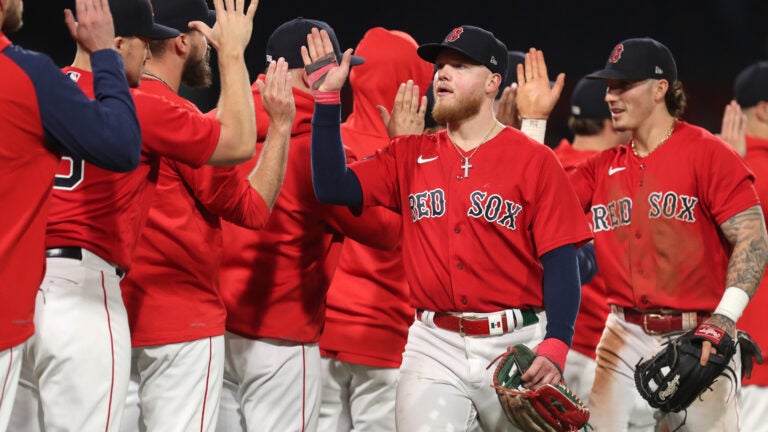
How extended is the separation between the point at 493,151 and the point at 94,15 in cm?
166

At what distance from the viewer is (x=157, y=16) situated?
164 inches

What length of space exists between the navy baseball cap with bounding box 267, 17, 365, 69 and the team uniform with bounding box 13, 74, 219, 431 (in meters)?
0.92

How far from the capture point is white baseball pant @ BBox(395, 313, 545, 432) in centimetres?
387

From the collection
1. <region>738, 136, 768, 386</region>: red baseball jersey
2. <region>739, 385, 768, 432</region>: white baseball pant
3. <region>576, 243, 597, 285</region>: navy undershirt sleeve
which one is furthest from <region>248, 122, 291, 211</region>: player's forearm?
<region>739, 385, 768, 432</region>: white baseball pant

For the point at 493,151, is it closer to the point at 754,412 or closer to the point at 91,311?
the point at 91,311

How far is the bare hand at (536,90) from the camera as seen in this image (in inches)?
188

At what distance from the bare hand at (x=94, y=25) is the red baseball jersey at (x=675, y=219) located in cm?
257

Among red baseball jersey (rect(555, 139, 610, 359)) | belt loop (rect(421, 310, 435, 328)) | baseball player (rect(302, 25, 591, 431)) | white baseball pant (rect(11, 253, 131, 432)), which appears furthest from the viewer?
red baseball jersey (rect(555, 139, 610, 359))

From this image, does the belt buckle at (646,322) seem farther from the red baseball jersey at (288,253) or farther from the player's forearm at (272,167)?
the player's forearm at (272,167)

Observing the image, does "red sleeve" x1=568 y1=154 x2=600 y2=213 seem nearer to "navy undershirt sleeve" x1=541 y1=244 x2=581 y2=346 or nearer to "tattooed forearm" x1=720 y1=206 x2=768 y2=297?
"tattooed forearm" x1=720 y1=206 x2=768 y2=297

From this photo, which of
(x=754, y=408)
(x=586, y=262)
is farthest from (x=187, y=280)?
(x=754, y=408)

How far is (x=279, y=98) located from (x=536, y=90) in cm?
140

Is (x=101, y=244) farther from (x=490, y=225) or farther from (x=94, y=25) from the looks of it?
(x=490, y=225)

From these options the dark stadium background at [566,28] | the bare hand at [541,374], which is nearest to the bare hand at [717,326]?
the bare hand at [541,374]
